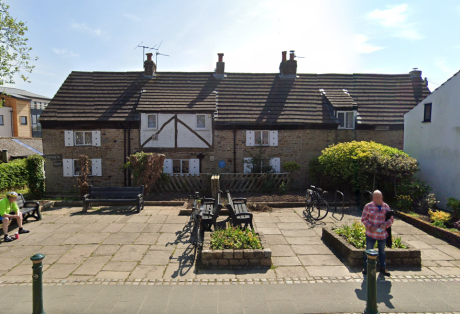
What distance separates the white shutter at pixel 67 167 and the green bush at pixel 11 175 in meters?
1.92

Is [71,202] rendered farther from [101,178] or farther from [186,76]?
[186,76]

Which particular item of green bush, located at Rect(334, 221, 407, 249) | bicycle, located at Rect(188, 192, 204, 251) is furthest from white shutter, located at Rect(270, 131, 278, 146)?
green bush, located at Rect(334, 221, 407, 249)

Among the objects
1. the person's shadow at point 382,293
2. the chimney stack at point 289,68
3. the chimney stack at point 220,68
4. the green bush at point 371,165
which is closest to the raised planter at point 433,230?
Answer: the green bush at point 371,165

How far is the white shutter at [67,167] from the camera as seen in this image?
58.7 feet

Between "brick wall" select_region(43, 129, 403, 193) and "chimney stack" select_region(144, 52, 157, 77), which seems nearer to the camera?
"brick wall" select_region(43, 129, 403, 193)

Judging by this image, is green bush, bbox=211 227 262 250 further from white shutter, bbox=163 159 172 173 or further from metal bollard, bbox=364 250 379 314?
white shutter, bbox=163 159 172 173

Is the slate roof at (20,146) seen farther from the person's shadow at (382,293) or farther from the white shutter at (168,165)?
the person's shadow at (382,293)

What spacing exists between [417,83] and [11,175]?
2609 centimetres

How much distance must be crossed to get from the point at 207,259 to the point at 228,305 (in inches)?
58.7

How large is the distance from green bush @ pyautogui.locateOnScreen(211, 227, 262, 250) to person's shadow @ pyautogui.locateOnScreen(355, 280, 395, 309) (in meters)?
2.10

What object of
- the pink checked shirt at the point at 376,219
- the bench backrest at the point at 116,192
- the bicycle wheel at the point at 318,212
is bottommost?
the bicycle wheel at the point at 318,212

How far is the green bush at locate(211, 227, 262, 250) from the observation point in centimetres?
659

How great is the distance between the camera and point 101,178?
1803cm

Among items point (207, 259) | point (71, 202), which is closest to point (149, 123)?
point (71, 202)
